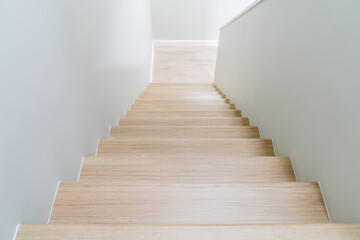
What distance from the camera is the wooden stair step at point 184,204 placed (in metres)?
1.05

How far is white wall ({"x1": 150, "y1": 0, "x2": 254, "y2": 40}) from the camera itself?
5.85 m

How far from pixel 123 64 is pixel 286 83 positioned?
1.69 meters

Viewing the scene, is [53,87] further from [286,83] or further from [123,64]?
[123,64]

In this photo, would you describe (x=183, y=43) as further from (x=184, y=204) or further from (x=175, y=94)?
(x=184, y=204)

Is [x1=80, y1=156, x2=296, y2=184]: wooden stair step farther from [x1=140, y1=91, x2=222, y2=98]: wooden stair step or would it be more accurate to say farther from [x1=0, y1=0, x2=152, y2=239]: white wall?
[x1=140, y1=91, x2=222, y2=98]: wooden stair step

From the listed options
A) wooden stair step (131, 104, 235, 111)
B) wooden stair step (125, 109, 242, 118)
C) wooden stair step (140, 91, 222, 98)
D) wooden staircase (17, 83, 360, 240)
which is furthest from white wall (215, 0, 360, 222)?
wooden stair step (140, 91, 222, 98)

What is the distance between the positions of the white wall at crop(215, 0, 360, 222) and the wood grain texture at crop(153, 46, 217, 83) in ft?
11.8

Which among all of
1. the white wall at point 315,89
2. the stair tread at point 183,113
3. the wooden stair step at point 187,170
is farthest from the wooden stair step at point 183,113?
the wooden stair step at point 187,170

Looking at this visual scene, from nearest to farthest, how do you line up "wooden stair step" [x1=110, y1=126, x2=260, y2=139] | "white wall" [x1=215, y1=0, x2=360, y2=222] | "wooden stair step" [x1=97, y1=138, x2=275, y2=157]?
"white wall" [x1=215, y1=0, x2=360, y2=222] → "wooden stair step" [x1=97, y1=138, x2=275, y2=157] → "wooden stair step" [x1=110, y1=126, x2=260, y2=139]

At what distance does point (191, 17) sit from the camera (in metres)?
6.11

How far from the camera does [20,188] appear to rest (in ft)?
2.85

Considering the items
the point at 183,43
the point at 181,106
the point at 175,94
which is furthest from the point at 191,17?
the point at 181,106

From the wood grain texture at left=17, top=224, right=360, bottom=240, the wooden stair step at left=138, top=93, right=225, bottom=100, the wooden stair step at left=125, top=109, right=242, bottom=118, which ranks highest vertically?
the wooden stair step at left=138, top=93, right=225, bottom=100

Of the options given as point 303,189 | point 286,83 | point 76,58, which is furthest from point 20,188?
point 286,83
